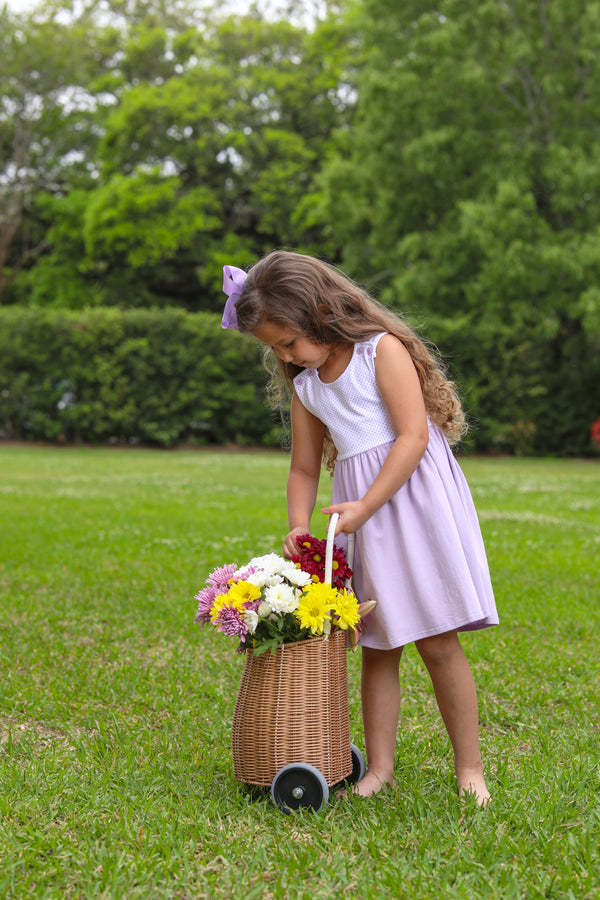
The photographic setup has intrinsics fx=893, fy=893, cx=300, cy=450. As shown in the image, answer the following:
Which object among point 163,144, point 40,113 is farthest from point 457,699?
point 40,113

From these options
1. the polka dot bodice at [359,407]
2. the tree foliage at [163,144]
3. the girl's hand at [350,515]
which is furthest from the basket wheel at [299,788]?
the tree foliage at [163,144]

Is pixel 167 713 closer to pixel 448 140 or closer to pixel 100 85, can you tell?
pixel 448 140

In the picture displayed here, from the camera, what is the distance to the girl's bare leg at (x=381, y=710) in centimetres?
263

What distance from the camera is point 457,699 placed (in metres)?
2.52

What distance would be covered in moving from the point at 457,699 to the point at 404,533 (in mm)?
496

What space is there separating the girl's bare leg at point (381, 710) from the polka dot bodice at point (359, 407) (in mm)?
621

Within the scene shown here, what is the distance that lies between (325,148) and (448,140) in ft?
30.0

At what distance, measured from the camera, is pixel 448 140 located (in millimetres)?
18203

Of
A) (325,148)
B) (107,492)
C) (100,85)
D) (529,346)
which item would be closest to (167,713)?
(107,492)

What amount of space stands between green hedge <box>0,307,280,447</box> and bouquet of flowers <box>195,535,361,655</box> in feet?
58.3

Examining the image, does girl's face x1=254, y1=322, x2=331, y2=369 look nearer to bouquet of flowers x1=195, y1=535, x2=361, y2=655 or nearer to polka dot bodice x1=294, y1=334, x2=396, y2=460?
polka dot bodice x1=294, y1=334, x2=396, y2=460

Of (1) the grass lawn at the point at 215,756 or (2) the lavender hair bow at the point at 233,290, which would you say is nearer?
(1) the grass lawn at the point at 215,756

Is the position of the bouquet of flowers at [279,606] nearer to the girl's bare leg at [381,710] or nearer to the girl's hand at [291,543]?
the girl's hand at [291,543]

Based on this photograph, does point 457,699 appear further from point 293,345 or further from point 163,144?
Result: point 163,144
